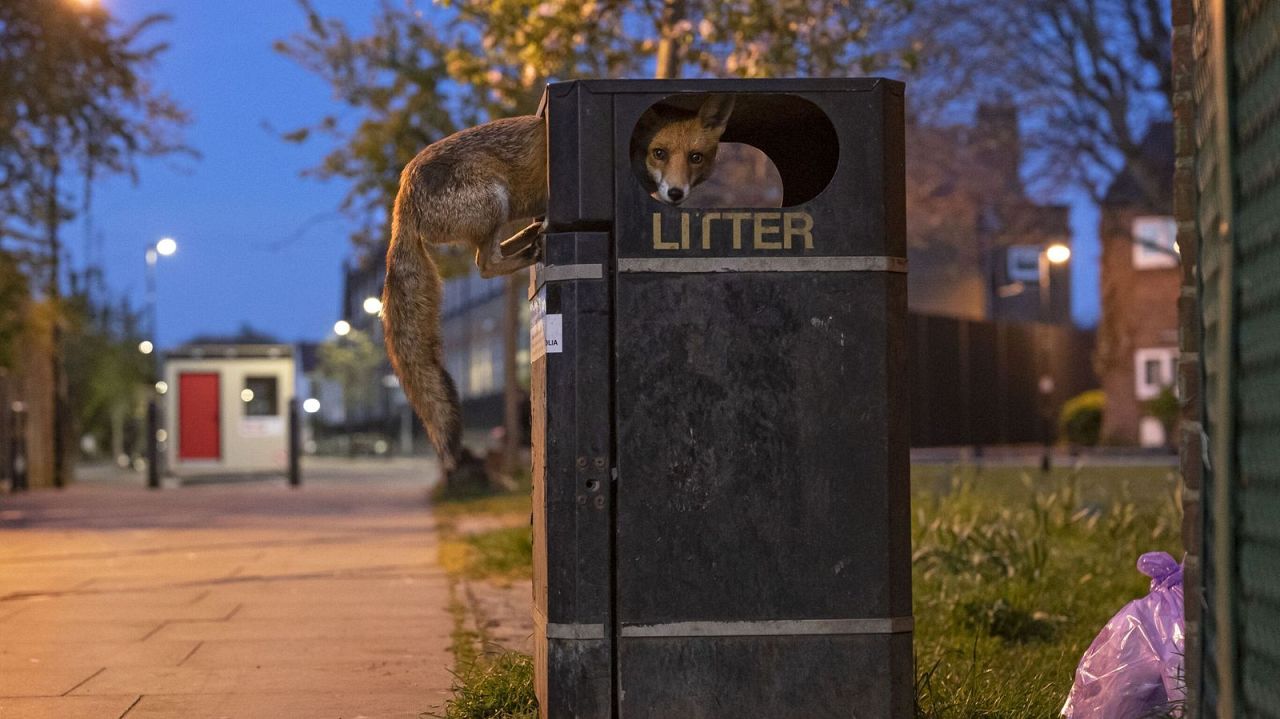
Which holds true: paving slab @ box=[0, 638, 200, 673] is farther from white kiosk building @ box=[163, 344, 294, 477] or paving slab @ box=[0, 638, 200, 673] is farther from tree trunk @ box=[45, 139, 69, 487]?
white kiosk building @ box=[163, 344, 294, 477]

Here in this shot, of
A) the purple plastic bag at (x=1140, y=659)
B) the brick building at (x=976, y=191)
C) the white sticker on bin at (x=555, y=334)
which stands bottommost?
the purple plastic bag at (x=1140, y=659)

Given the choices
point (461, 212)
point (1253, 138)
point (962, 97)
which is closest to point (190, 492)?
point (962, 97)

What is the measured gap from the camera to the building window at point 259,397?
102ft

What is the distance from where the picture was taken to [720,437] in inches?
181

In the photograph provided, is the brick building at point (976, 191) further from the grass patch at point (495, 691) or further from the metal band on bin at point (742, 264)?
the metal band on bin at point (742, 264)

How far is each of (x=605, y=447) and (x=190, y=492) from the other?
21.1 metres

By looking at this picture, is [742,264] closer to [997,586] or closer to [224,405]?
[997,586]

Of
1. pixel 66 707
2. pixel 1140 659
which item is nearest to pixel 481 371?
pixel 66 707

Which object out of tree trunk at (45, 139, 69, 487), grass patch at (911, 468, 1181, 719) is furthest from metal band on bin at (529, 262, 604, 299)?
tree trunk at (45, 139, 69, 487)

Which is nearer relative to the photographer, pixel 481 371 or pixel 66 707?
pixel 66 707

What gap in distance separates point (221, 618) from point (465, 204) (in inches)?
175

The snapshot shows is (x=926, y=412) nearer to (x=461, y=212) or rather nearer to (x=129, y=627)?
(x=129, y=627)

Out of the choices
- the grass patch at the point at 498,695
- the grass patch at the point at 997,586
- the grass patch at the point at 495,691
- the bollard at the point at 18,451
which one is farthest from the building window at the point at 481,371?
the grass patch at the point at 498,695

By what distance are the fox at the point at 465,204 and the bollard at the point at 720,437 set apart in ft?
1.25
